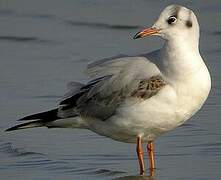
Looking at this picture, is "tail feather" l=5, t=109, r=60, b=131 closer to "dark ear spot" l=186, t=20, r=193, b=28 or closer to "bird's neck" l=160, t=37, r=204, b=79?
"bird's neck" l=160, t=37, r=204, b=79

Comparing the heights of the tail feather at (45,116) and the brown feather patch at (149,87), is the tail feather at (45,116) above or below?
below

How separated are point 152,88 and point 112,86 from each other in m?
0.44

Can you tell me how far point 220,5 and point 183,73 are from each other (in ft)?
18.9

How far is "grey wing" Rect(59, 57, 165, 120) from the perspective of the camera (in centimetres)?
926

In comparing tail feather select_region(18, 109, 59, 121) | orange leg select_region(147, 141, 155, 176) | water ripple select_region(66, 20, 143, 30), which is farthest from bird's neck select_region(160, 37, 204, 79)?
water ripple select_region(66, 20, 143, 30)

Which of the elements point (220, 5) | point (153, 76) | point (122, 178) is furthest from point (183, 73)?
point (220, 5)

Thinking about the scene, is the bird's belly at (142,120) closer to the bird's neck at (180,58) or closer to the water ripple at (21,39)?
the bird's neck at (180,58)

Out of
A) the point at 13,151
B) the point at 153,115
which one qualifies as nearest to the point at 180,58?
the point at 153,115

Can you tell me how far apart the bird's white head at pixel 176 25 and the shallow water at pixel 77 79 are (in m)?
1.06

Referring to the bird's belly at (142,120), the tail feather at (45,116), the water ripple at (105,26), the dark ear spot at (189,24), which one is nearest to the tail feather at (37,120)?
the tail feather at (45,116)

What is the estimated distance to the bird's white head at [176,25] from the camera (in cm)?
928

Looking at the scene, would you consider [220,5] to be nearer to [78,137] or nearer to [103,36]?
[103,36]

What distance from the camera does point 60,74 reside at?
11906 millimetres

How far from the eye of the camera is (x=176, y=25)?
9.30 metres
